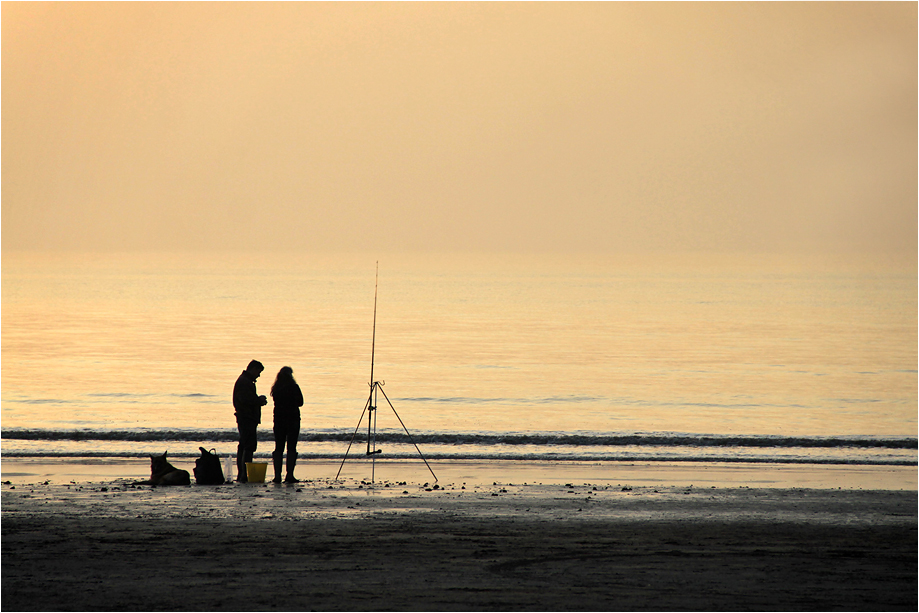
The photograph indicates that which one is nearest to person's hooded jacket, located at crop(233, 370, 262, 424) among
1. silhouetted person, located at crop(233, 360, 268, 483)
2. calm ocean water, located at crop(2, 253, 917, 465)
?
silhouetted person, located at crop(233, 360, 268, 483)

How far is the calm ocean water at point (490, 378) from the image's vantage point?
1855 cm

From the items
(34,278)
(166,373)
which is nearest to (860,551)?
(166,373)

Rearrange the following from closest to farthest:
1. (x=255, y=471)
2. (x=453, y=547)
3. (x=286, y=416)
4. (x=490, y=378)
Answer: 1. (x=453, y=547)
2. (x=255, y=471)
3. (x=286, y=416)
4. (x=490, y=378)

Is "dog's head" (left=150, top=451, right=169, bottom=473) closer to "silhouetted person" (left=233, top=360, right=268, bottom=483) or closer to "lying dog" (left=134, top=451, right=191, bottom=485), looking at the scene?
"lying dog" (left=134, top=451, right=191, bottom=485)

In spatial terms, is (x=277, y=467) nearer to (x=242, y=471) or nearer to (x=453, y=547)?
(x=242, y=471)

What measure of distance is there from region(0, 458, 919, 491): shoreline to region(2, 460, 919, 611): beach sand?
30.4 inches

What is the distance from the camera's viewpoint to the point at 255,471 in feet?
38.0

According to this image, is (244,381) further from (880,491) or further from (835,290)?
(835,290)

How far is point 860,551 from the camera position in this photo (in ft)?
26.9

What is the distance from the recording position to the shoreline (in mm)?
12695

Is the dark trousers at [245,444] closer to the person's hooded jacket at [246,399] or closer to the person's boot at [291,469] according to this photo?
the person's hooded jacket at [246,399]

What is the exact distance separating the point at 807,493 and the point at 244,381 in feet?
21.8

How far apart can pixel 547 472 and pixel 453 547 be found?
5.61m

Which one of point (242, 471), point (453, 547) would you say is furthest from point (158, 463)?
point (453, 547)
